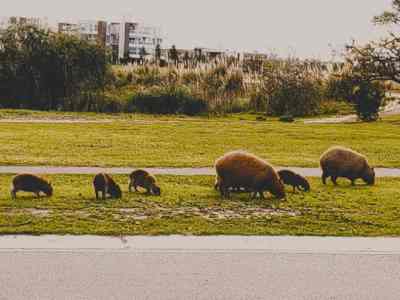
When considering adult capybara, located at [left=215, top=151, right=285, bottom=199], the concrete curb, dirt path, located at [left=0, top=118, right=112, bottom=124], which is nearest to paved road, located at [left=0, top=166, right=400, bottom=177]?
adult capybara, located at [left=215, top=151, right=285, bottom=199]

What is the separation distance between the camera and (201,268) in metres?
6.80

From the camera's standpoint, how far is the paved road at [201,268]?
605 cm

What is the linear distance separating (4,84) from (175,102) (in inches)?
338

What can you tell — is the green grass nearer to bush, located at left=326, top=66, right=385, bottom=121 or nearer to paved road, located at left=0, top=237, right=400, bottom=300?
paved road, located at left=0, top=237, right=400, bottom=300

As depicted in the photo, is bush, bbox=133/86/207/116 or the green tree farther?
bush, bbox=133/86/207/116

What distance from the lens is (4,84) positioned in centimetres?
3459

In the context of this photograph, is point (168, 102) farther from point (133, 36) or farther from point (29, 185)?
point (133, 36)

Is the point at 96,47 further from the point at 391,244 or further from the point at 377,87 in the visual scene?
the point at 391,244

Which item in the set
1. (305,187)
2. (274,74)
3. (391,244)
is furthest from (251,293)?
(274,74)

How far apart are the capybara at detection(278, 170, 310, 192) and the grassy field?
12.8 ft

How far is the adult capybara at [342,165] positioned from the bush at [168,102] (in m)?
20.4

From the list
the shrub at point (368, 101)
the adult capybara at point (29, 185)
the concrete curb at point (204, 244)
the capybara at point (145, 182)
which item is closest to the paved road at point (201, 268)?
the concrete curb at point (204, 244)

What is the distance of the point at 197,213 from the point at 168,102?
2404 centimetres

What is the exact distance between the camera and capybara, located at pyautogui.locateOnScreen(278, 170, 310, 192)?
1167 cm
